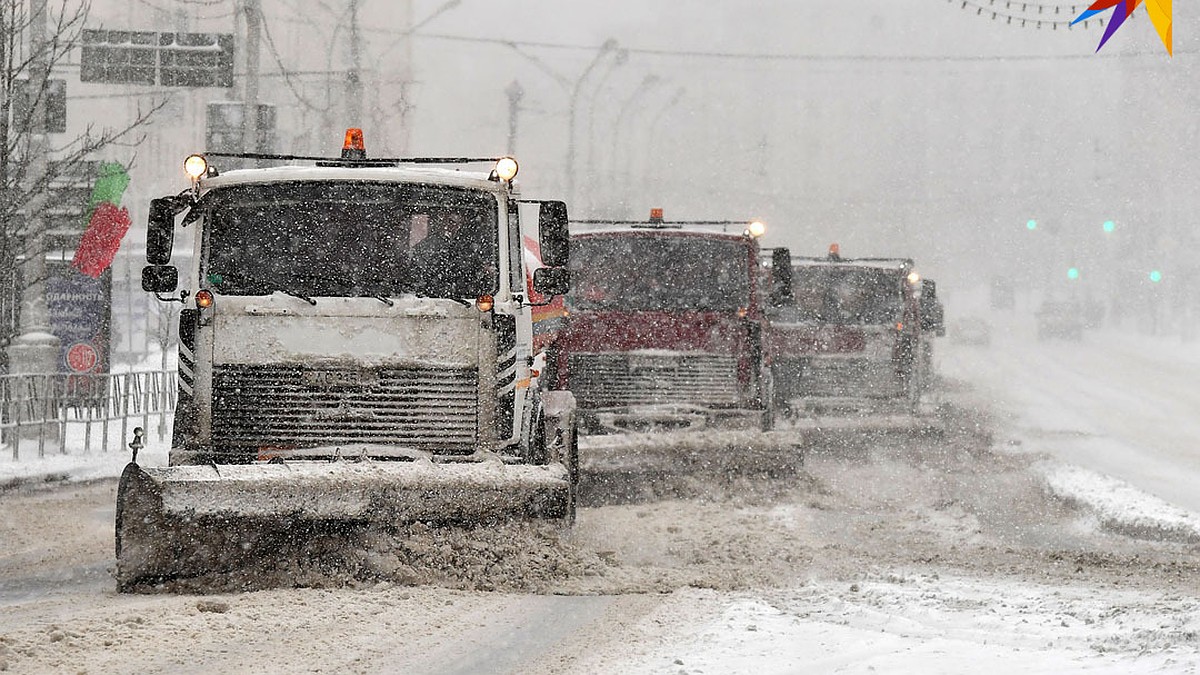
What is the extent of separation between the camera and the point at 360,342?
337 inches

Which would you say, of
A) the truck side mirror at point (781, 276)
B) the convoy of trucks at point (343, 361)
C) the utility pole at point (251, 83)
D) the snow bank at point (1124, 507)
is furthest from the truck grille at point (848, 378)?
the convoy of trucks at point (343, 361)

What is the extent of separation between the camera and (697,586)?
28.3ft

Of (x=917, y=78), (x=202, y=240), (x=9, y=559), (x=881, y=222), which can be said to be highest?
(x=917, y=78)

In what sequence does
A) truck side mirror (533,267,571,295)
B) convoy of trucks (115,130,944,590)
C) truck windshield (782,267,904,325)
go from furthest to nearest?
1. truck windshield (782,267,904,325)
2. truck side mirror (533,267,571,295)
3. convoy of trucks (115,130,944,590)

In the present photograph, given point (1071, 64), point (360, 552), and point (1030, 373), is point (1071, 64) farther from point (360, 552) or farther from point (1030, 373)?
point (360, 552)

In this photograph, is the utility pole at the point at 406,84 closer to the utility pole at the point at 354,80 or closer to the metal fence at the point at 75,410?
the utility pole at the point at 354,80

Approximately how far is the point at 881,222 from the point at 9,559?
80.6 m

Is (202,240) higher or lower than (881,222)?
lower

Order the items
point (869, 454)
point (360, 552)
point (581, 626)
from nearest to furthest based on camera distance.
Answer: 1. point (581, 626)
2. point (360, 552)
3. point (869, 454)

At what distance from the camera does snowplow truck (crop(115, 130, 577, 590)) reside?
802 cm

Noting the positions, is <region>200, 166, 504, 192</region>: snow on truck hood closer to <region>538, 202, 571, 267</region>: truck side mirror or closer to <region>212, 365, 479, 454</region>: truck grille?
<region>538, 202, 571, 267</region>: truck side mirror

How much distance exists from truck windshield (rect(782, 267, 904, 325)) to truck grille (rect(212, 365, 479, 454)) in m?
11.1

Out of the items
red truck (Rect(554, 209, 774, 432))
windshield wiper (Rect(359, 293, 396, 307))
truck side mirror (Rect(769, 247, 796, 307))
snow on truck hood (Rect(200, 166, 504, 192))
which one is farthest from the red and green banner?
windshield wiper (Rect(359, 293, 396, 307))

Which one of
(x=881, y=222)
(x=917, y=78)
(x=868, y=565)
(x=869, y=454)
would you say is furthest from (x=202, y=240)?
(x=917, y=78)
